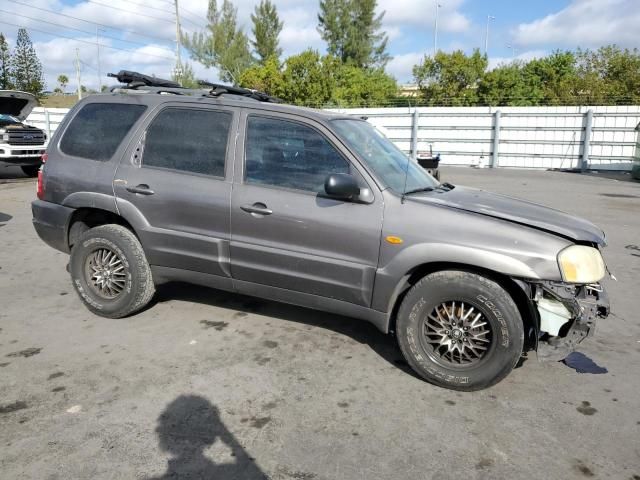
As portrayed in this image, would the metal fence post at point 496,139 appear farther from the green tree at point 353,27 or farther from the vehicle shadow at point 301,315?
the green tree at point 353,27

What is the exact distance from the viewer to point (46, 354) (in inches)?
150

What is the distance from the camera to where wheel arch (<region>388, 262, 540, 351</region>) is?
3.25m

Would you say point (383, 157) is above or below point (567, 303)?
above

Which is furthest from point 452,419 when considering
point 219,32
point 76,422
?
point 219,32

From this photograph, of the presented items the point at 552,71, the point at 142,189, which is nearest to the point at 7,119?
the point at 142,189

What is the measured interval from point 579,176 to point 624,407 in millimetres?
17529

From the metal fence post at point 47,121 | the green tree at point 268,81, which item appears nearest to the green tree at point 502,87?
the green tree at point 268,81

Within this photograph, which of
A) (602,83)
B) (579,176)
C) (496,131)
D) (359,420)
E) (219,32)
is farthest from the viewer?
(219,32)

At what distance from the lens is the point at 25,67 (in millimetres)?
46875

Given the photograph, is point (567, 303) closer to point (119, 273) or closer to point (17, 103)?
point (119, 273)

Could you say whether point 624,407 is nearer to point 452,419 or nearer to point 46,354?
point 452,419

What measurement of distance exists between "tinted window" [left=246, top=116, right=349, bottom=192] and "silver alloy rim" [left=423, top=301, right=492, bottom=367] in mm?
1205

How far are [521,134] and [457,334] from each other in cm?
2019

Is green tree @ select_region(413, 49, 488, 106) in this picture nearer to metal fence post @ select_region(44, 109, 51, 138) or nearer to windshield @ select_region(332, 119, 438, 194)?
metal fence post @ select_region(44, 109, 51, 138)
